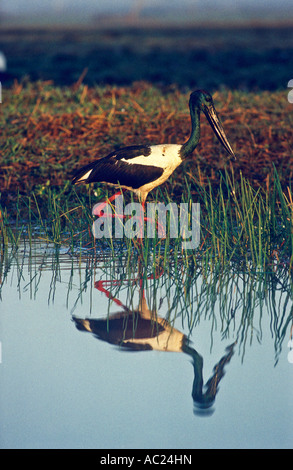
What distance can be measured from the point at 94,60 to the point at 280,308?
12958 mm

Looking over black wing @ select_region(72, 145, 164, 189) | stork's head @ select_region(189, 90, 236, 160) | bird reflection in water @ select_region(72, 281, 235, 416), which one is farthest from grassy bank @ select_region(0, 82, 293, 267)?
bird reflection in water @ select_region(72, 281, 235, 416)

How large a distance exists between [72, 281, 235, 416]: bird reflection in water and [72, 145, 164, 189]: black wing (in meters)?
2.20

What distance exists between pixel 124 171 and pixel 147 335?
294 centimetres

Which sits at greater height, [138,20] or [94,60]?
[138,20]

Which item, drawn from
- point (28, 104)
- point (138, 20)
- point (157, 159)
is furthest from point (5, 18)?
point (157, 159)

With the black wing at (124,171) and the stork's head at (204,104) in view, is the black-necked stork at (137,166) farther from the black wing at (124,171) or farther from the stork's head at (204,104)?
the stork's head at (204,104)

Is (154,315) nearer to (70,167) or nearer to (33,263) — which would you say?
(33,263)

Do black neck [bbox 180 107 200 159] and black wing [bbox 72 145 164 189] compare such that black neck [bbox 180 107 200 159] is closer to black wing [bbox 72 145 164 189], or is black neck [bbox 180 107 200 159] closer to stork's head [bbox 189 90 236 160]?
stork's head [bbox 189 90 236 160]

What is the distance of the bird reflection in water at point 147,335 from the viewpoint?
440 centimetres

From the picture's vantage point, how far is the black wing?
25.8ft

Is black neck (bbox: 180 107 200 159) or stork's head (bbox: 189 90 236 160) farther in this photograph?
stork's head (bbox: 189 90 236 160)

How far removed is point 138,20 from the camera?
110ft

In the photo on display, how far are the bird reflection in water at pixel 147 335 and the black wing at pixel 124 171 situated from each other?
2199mm

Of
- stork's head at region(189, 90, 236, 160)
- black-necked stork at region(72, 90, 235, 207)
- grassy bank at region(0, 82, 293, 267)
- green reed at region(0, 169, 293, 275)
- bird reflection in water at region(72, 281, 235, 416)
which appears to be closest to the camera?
bird reflection in water at region(72, 281, 235, 416)
